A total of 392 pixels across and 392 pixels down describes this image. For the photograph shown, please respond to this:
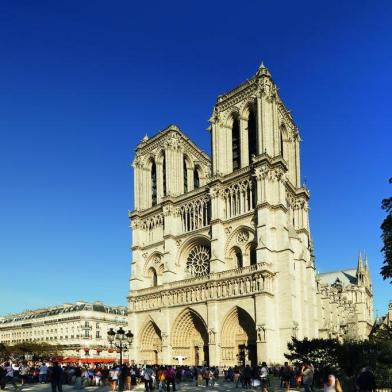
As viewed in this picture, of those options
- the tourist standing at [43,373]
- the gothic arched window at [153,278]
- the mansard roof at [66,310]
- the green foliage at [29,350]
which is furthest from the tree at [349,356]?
the mansard roof at [66,310]

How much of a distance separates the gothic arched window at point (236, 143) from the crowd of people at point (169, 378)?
1855 centimetres

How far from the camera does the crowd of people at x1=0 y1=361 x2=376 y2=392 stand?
15814 mm

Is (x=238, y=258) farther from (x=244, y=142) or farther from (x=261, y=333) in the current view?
(x=244, y=142)

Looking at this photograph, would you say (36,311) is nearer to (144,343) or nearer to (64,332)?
(64,332)

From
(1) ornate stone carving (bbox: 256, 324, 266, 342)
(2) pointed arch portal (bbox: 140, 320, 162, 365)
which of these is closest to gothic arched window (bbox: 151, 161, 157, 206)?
(2) pointed arch portal (bbox: 140, 320, 162, 365)

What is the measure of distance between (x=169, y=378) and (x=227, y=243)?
847 inches

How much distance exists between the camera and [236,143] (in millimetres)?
48000

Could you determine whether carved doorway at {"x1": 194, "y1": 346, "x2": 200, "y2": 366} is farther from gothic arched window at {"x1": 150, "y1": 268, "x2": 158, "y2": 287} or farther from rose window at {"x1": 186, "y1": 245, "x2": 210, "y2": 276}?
gothic arched window at {"x1": 150, "y1": 268, "x2": 158, "y2": 287}

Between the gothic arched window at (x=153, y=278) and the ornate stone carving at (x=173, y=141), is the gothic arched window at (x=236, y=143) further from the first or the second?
the gothic arched window at (x=153, y=278)

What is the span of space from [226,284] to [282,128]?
17034 mm

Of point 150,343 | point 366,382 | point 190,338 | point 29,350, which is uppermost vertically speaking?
point 366,382

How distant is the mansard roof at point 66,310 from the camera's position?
282 feet

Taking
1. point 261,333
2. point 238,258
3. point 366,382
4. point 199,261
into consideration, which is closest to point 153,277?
point 199,261

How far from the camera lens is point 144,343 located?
4900 centimetres
